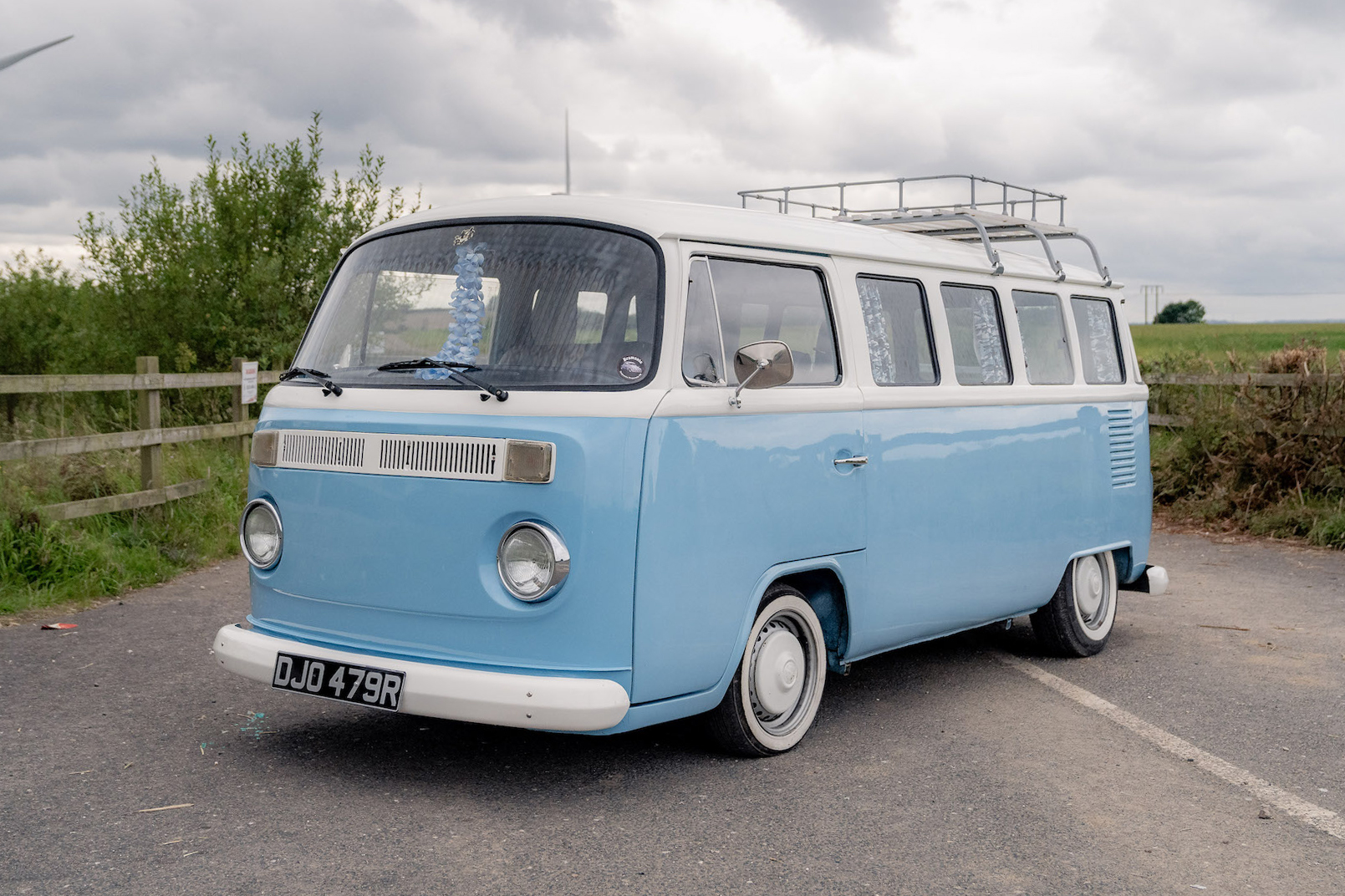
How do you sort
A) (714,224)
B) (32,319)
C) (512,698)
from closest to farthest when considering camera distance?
(512,698) → (714,224) → (32,319)

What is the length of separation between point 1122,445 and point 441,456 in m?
4.61

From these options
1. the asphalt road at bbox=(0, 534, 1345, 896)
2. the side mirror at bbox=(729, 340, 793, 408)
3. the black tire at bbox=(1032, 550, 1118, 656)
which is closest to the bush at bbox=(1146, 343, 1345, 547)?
the black tire at bbox=(1032, 550, 1118, 656)

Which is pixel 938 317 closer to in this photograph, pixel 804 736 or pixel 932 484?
pixel 932 484

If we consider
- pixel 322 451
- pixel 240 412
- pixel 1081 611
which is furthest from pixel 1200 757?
pixel 240 412

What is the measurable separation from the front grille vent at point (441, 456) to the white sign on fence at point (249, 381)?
7.18 metres

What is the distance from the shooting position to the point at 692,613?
4.66 m

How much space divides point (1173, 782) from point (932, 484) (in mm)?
1637

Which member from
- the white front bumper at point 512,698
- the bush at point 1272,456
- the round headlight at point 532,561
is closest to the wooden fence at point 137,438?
the white front bumper at point 512,698

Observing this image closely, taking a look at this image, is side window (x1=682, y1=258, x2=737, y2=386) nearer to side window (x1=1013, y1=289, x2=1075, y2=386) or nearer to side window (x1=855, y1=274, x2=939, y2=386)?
side window (x1=855, y1=274, x2=939, y2=386)

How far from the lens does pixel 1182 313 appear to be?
4609 inches

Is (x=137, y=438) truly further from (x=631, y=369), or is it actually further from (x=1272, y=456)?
(x=1272, y=456)

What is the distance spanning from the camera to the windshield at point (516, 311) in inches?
183

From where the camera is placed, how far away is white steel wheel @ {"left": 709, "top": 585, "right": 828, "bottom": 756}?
5.07m

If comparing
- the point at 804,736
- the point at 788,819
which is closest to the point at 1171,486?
the point at 804,736
